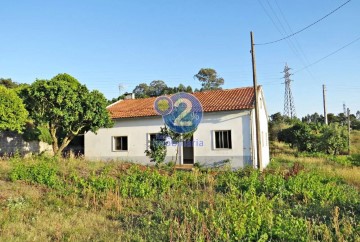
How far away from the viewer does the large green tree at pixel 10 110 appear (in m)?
14.9

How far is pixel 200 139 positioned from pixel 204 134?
1.35ft

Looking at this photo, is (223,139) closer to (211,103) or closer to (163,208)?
(211,103)

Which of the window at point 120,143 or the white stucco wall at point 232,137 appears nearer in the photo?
the white stucco wall at point 232,137

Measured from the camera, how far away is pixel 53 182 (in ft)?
29.1

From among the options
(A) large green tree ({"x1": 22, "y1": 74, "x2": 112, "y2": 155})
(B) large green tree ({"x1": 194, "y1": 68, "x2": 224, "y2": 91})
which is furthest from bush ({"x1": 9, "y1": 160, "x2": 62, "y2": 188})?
(B) large green tree ({"x1": 194, "y1": 68, "x2": 224, "y2": 91})

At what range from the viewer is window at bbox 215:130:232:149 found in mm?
18000

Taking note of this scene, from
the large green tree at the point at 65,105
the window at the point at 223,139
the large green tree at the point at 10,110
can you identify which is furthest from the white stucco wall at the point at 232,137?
the large green tree at the point at 10,110

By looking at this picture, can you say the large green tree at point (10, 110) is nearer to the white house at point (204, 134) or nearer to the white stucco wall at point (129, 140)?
the white stucco wall at point (129, 140)

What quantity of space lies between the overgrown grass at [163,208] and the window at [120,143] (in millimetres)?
9576

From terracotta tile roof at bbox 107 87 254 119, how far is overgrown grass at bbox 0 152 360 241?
759 cm

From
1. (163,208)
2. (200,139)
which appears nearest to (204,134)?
(200,139)

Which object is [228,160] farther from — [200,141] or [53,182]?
[53,182]

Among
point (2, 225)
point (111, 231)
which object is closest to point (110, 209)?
point (111, 231)

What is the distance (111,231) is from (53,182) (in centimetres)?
405
